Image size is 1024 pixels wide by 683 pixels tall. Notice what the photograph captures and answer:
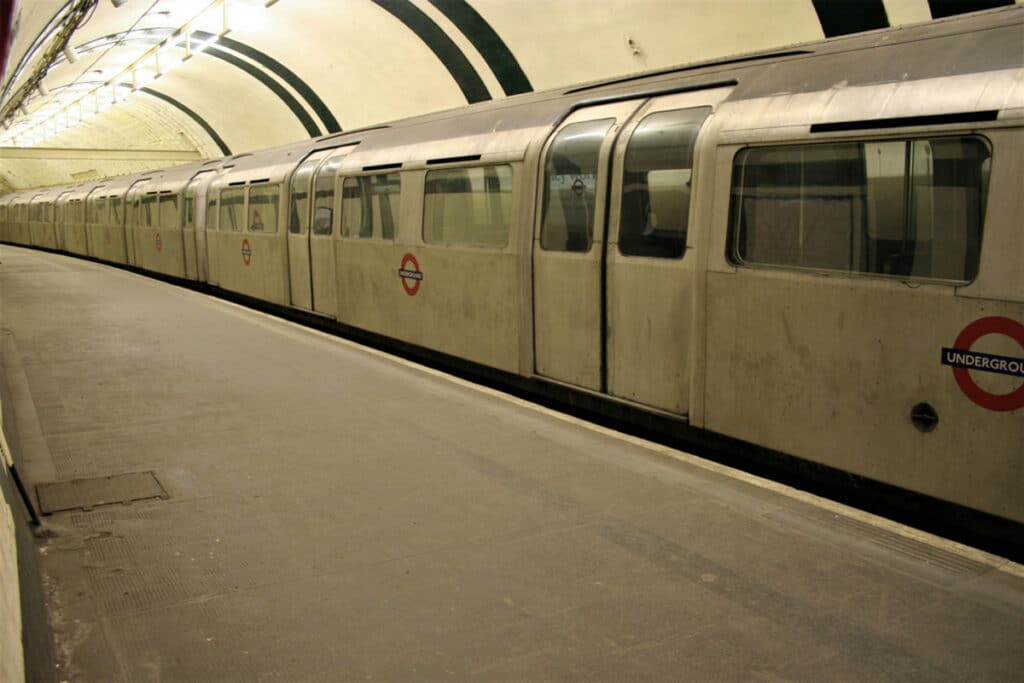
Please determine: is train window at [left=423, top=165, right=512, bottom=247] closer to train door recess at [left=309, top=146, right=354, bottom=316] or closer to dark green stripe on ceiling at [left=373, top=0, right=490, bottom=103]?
train door recess at [left=309, top=146, right=354, bottom=316]

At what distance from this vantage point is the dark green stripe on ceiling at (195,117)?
3207 centimetres

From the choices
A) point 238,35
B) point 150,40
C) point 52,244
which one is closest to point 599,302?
point 238,35

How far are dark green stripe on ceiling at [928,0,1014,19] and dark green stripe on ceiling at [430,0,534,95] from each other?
25.5ft

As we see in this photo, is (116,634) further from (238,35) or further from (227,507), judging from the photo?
(238,35)

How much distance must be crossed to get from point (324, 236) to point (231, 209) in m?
4.67

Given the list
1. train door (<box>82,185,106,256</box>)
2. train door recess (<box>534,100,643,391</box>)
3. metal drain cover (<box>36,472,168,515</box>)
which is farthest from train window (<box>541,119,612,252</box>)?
train door (<box>82,185,106,256</box>)

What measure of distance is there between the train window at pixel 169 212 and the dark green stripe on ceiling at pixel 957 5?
14153mm

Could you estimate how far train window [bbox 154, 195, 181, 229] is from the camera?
17.9 m

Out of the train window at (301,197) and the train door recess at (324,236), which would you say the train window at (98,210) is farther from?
the train door recess at (324,236)

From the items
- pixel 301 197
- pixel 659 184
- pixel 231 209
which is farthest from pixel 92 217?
pixel 659 184

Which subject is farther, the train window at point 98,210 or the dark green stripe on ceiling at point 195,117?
the dark green stripe on ceiling at point 195,117

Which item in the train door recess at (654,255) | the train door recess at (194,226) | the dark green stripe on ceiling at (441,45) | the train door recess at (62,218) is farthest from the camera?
the train door recess at (62,218)

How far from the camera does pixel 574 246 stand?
21.7 ft

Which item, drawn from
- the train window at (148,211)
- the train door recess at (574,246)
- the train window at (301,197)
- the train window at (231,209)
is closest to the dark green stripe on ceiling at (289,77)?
the train window at (148,211)
